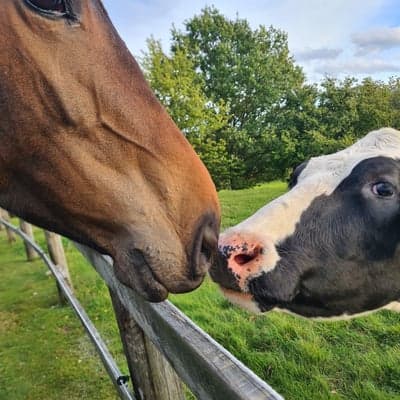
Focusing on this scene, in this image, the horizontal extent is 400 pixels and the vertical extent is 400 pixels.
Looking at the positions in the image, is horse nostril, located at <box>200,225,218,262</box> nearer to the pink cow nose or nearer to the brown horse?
the brown horse

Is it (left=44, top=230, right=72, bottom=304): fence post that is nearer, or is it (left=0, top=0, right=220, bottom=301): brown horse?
(left=0, top=0, right=220, bottom=301): brown horse

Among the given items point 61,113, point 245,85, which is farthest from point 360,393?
point 245,85

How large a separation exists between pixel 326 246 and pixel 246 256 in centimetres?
39

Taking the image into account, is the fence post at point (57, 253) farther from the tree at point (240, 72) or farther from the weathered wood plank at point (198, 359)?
the tree at point (240, 72)

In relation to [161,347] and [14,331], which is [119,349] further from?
[161,347]

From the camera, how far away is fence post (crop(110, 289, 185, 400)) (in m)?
2.13

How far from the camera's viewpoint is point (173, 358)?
5.12 feet

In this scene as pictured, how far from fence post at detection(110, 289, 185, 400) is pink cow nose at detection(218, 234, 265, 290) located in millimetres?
662

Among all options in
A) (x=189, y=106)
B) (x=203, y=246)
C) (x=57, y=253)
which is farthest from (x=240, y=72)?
(x=203, y=246)

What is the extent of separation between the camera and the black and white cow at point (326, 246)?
185cm

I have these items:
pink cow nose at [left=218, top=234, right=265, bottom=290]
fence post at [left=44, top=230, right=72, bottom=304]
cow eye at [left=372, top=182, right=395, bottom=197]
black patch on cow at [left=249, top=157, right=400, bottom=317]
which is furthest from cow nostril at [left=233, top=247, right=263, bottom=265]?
fence post at [left=44, top=230, right=72, bottom=304]

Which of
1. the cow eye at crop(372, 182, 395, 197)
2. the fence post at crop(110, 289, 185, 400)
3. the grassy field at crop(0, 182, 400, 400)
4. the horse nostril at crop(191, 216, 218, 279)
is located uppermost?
the cow eye at crop(372, 182, 395, 197)

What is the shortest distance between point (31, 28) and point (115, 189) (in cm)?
53

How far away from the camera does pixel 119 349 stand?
12.8 ft
